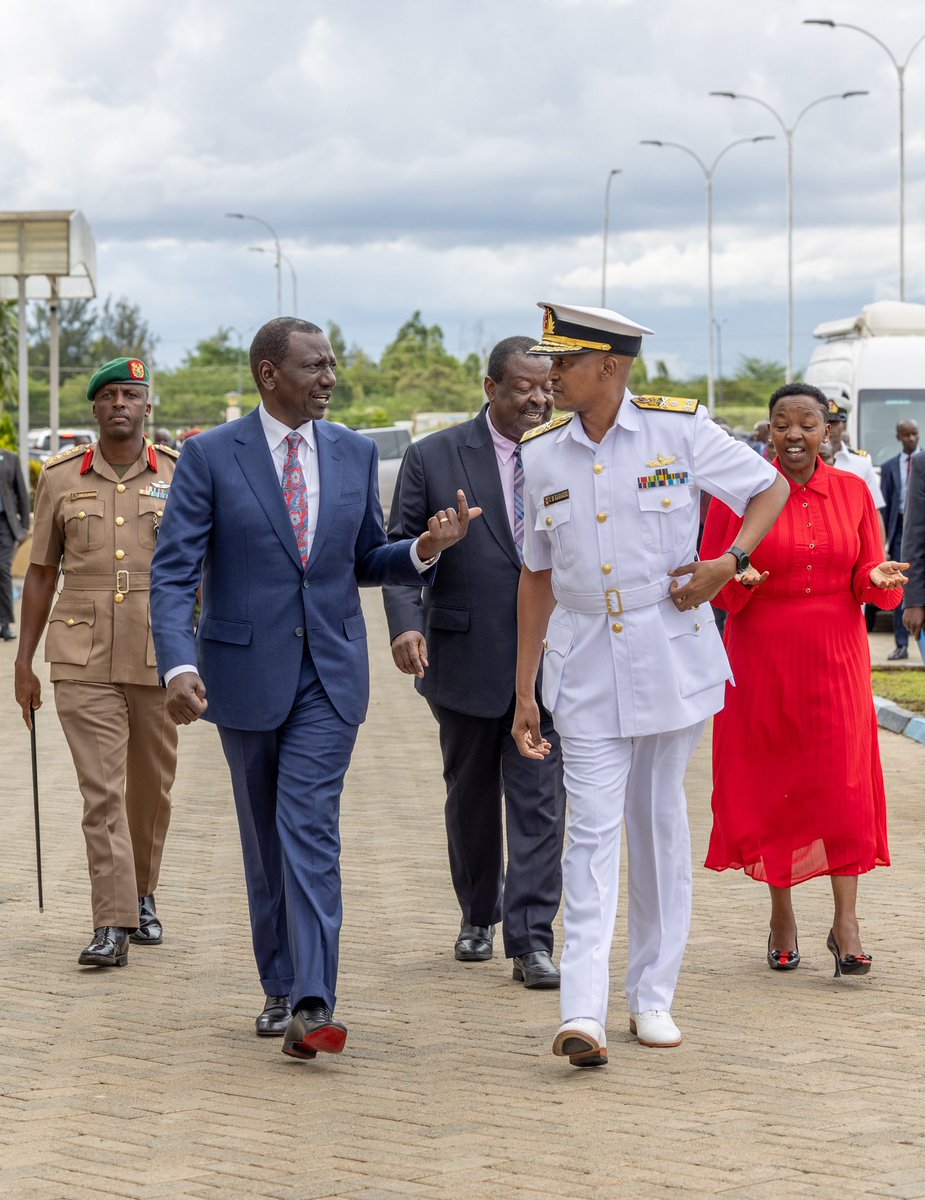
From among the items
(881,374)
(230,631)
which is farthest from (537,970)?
(881,374)

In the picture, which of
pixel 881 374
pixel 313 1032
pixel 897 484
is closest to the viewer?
pixel 313 1032

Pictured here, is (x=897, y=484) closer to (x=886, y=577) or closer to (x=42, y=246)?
(x=42, y=246)

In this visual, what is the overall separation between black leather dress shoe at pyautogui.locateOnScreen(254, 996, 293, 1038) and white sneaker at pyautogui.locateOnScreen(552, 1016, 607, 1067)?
0.92 metres

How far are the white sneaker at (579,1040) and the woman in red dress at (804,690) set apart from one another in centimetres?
150

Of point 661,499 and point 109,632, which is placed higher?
point 661,499

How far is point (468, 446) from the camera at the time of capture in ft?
21.9

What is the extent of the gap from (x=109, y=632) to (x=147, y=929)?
3.58 feet

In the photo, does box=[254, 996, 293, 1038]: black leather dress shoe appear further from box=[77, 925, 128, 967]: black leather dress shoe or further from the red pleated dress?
the red pleated dress

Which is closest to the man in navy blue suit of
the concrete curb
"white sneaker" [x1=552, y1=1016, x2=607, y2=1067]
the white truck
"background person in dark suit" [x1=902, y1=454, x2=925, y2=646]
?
"white sneaker" [x1=552, y1=1016, x2=607, y2=1067]

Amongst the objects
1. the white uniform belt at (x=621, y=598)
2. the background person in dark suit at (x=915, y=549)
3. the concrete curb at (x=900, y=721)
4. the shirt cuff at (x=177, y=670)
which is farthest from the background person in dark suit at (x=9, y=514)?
the white uniform belt at (x=621, y=598)

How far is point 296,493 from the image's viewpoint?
5582mm

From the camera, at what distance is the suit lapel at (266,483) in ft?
18.1

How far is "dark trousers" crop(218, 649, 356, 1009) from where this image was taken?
532 cm

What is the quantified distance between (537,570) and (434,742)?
7402mm
